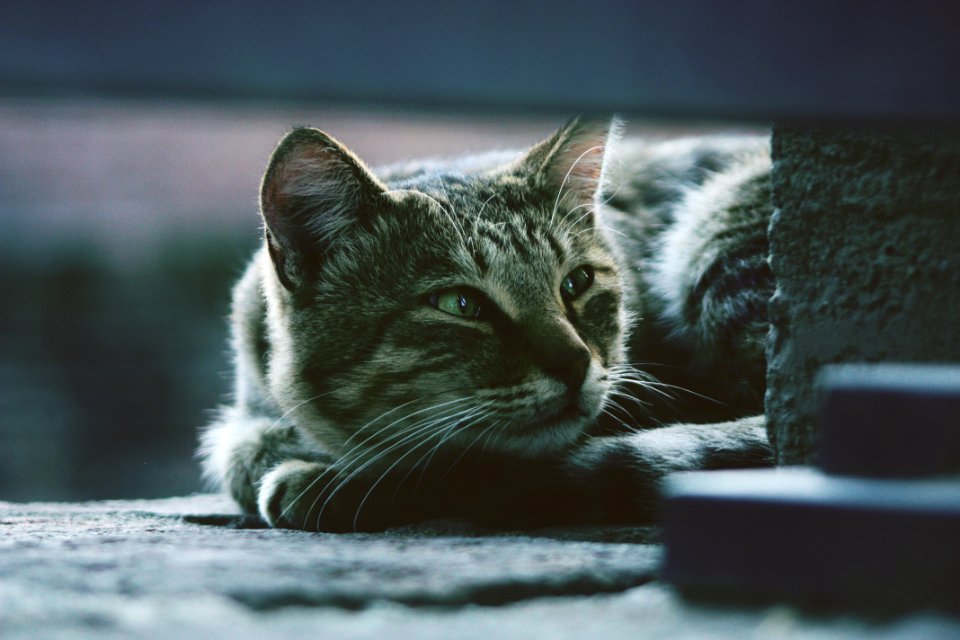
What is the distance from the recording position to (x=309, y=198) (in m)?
1.81

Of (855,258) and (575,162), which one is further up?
(575,162)

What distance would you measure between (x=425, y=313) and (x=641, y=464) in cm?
49

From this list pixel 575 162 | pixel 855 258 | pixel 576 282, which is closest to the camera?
pixel 855 258

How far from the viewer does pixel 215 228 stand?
618cm

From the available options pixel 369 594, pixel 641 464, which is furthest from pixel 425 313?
pixel 369 594

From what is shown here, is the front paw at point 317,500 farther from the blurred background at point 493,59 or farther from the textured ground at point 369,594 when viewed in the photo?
the blurred background at point 493,59

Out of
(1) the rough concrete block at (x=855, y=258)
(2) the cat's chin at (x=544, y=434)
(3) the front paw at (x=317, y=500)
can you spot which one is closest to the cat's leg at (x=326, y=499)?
(3) the front paw at (x=317, y=500)

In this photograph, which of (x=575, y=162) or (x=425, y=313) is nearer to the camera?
(x=425, y=313)

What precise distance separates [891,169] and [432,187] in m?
0.99

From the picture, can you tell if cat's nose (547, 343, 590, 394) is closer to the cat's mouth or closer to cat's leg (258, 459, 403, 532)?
the cat's mouth

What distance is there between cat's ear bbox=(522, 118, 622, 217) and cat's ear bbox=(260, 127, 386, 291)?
0.41m

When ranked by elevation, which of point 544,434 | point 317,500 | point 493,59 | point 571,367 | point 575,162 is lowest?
point 317,500

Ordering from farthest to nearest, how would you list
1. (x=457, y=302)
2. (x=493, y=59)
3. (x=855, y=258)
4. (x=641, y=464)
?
(x=457, y=302)
(x=641, y=464)
(x=855, y=258)
(x=493, y=59)

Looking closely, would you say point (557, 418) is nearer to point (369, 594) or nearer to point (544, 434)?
point (544, 434)
